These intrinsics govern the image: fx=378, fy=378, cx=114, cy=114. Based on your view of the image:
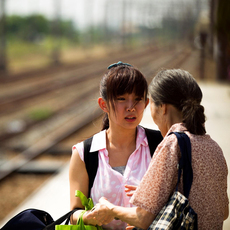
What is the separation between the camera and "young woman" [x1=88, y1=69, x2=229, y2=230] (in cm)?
171

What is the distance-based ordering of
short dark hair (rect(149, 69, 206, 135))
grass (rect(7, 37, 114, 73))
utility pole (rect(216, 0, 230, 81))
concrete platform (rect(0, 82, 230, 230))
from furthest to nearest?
grass (rect(7, 37, 114, 73)) → utility pole (rect(216, 0, 230, 81)) → concrete platform (rect(0, 82, 230, 230)) → short dark hair (rect(149, 69, 206, 135))

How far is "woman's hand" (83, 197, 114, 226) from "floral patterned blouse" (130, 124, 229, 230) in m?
0.21

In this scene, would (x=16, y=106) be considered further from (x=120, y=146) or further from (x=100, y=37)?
(x=100, y=37)

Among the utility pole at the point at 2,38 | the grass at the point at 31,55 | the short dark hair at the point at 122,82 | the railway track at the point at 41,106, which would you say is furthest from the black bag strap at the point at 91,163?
the grass at the point at 31,55

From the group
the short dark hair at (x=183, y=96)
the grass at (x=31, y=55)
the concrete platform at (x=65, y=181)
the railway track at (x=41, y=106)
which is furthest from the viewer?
the grass at (x=31, y=55)

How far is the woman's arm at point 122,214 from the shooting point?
1.73 m

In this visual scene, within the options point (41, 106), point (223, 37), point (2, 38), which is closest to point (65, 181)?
point (41, 106)

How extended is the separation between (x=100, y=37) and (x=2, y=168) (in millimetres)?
70122

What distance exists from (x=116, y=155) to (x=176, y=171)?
60cm

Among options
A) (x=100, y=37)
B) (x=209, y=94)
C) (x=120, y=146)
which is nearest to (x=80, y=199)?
(x=120, y=146)

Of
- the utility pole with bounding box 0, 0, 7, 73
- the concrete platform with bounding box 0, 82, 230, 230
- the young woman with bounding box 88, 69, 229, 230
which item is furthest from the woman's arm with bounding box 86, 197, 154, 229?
the utility pole with bounding box 0, 0, 7, 73

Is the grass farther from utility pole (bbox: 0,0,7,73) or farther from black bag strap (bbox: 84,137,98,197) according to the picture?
black bag strap (bbox: 84,137,98,197)

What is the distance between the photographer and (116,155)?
2244 mm

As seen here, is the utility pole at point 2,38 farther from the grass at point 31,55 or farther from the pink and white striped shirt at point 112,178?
the pink and white striped shirt at point 112,178
